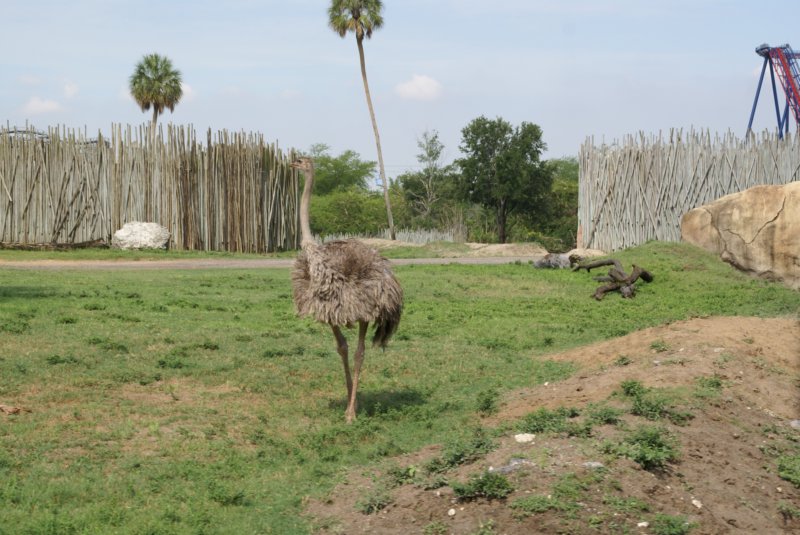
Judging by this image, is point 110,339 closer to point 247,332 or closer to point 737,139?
point 247,332

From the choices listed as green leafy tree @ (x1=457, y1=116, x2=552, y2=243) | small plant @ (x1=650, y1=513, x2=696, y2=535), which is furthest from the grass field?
green leafy tree @ (x1=457, y1=116, x2=552, y2=243)

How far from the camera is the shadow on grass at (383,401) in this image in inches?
344

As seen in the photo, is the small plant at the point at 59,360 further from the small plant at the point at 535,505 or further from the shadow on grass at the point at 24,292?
the small plant at the point at 535,505

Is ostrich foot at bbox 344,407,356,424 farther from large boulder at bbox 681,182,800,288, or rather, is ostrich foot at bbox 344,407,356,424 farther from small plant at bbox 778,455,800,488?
large boulder at bbox 681,182,800,288

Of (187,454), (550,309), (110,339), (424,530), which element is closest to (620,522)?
(424,530)

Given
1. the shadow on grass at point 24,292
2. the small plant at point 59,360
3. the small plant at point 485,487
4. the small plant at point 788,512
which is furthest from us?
the shadow on grass at point 24,292

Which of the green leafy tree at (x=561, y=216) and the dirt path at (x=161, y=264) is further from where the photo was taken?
the green leafy tree at (x=561, y=216)

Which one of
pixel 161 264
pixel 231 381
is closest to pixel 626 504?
pixel 231 381

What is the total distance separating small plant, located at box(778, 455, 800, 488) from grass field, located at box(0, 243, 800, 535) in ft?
7.60

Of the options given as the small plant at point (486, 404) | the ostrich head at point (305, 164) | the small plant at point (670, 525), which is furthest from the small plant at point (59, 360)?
the small plant at point (670, 525)

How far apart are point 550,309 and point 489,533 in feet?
30.6

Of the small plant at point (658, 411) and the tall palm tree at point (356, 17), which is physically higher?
the tall palm tree at point (356, 17)

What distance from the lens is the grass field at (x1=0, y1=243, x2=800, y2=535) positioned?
6.52 metres

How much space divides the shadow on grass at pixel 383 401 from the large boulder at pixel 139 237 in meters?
15.8
